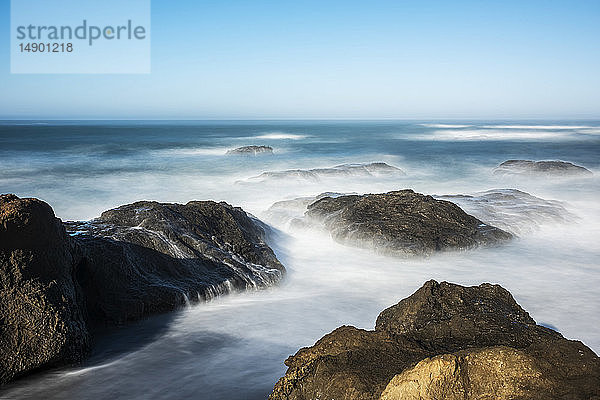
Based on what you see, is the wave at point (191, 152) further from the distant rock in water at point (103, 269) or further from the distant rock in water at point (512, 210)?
the distant rock in water at point (103, 269)

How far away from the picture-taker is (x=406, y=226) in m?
8.34

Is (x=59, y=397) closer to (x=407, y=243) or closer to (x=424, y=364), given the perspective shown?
(x=424, y=364)

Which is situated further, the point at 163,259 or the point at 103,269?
the point at 163,259

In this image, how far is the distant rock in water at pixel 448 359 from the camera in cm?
213

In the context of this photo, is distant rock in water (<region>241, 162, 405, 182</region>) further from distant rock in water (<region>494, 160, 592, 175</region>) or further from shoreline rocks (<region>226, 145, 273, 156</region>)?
shoreline rocks (<region>226, 145, 273, 156</region>)

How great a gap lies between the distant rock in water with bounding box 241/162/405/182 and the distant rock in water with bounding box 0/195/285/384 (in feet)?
36.5

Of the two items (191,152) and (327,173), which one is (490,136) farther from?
(327,173)

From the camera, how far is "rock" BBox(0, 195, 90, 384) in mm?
3770

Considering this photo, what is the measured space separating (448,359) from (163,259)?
13.7 ft

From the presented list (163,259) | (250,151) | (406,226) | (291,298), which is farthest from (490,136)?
(163,259)

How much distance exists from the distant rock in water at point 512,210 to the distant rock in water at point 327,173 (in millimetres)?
7885

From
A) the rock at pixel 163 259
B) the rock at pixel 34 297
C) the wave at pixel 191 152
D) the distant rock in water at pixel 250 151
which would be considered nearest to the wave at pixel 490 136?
the distant rock in water at pixel 250 151

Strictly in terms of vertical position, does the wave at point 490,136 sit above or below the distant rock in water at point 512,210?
above

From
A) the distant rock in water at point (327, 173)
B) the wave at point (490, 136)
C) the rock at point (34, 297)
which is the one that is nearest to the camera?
the rock at point (34, 297)
